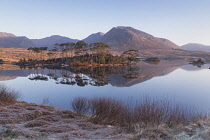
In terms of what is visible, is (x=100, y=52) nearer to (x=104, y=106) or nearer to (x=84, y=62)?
(x=84, y=62)

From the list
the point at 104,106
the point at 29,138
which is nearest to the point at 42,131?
the point at 29,138

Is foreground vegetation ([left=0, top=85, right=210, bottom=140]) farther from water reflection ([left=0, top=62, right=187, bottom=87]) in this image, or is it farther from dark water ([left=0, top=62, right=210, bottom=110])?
water reflection ([left=0, top=62, right=187, bottom=87])

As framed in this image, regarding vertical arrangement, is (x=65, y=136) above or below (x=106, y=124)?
above

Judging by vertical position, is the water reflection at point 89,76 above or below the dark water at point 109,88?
above

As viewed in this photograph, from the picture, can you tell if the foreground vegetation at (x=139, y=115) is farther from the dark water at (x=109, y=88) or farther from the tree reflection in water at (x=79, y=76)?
the tree reflection in water at (x=79, y=76)

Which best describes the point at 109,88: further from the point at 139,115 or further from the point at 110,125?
the point at 139,115

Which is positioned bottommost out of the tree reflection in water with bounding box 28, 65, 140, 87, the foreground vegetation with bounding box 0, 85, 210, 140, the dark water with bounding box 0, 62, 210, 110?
the dark water with bounding box 0, 62, 210, 110

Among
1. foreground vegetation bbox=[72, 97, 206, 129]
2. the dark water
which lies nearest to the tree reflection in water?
the dark water

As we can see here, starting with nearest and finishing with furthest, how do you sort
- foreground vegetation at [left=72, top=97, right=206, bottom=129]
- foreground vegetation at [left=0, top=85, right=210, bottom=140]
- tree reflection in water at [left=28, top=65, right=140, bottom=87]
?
foreground vegetation at [left=0, top=85, right=210, bottom=140] < foreground vegetation at [left=72, top=97, right=206, bottom=129] < tree reflection in water at [left=28, top=65, right=140, bottom=87]

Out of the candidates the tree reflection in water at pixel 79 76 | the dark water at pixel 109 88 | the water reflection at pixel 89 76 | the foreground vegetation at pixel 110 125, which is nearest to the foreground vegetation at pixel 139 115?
the foreground vegetation at pixel 110 125

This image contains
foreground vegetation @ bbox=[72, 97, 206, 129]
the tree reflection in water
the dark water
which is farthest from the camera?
the tree reflection in water

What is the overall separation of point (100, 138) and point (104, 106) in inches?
126

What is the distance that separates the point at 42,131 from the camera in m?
6.32

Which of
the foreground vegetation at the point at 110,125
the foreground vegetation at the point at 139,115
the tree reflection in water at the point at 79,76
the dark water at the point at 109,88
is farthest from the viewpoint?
the tree reflection in water at the point at 79,76
